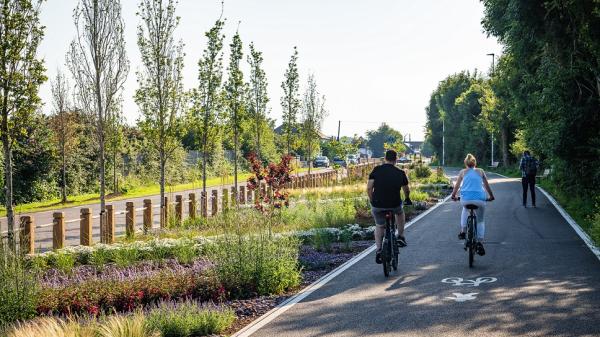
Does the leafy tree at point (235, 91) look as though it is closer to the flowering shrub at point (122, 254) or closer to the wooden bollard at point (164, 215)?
the wooden bollard at point (164, 215)

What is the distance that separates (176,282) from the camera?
31.0 feet

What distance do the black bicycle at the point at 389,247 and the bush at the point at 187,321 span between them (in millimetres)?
3340

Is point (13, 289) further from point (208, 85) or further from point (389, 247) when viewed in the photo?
point (208, 85)

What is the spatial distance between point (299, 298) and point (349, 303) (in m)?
0.82

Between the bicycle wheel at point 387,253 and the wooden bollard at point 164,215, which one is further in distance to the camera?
the wooden bollard at point 164,215

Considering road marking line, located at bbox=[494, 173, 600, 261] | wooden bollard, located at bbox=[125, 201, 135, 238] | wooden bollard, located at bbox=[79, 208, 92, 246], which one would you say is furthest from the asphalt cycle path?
wooden bollard, located at bbox=[125, 201, 135, 238]

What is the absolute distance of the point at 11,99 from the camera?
1441 cm

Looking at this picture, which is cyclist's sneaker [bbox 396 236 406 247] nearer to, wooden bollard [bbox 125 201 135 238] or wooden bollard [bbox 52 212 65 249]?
wooden bollard [bbox 52 212 65 249]

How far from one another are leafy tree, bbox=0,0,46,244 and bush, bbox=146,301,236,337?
8.11 m

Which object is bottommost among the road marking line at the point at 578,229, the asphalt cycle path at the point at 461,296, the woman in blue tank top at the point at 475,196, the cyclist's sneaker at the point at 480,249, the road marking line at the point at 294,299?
the road marking line at the point at 294,299

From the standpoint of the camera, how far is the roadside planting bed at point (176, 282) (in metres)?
7.29

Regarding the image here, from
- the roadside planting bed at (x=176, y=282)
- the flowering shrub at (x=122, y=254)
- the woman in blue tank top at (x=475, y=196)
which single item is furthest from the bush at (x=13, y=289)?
the woman in blue tank top at (x=475, y=196)

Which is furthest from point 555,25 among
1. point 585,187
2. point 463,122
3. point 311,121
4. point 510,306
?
point 463,122

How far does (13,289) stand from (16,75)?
7469 mm
